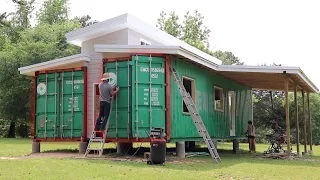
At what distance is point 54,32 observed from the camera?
1572 inches

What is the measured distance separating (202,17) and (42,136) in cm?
3683

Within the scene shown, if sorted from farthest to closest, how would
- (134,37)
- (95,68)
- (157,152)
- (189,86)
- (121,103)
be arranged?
(189,86)
(134,37)
(95,68)
(121,103)
(157,152)

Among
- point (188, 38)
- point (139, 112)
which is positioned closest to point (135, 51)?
point (139, 112)

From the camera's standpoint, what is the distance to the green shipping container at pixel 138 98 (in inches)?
522

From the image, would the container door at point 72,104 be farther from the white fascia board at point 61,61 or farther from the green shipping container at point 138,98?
the green shipping container at point 138,98

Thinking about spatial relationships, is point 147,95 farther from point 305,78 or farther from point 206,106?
point 305,78

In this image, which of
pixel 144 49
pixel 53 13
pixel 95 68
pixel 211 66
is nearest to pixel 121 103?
pixel 144 49

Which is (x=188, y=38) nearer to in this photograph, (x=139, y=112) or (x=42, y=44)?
(x=42, y=44)

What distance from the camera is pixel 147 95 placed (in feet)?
43.8

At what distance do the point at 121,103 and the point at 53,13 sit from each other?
1607 inches

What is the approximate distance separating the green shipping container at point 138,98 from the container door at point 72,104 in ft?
5.74

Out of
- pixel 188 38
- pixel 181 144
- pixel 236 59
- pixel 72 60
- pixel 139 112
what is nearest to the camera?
pixel 139 112

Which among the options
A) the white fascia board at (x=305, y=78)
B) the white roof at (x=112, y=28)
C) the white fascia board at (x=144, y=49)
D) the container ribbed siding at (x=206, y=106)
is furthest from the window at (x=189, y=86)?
the white fascia board at (x=305, y=78)

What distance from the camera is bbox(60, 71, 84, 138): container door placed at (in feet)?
49.1
